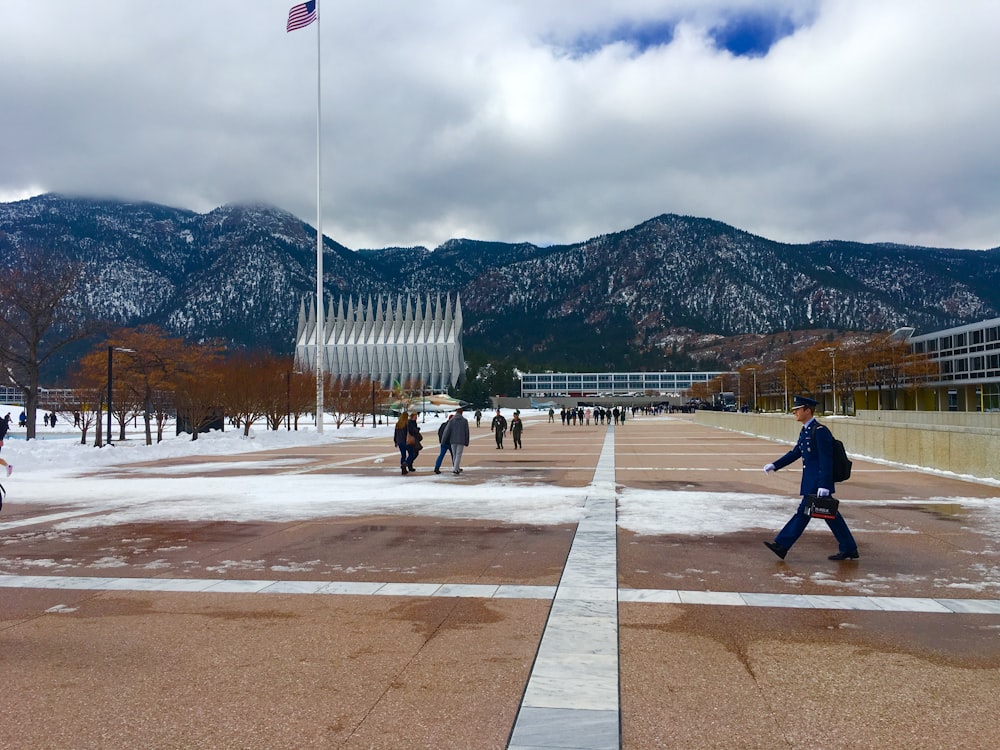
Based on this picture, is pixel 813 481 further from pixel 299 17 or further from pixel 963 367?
pixel 963 367

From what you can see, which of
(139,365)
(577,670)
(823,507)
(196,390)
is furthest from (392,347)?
(577,670)

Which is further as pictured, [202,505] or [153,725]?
[202,505]

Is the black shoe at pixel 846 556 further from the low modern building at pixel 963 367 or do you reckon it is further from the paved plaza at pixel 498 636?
the low modern building at pixel 963 367

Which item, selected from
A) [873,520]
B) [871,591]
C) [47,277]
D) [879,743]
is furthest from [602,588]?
[47,277]

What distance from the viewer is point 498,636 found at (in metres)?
4.98

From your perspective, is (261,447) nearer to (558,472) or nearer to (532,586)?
(558,472)

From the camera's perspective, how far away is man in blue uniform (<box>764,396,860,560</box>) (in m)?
7.07

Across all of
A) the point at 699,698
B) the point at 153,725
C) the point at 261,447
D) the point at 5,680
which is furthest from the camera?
the point at 261,447

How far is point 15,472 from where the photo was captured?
1861cm

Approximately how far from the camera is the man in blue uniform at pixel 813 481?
7.07 m

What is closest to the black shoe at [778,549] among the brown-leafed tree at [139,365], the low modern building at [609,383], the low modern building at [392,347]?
the brown-leafed tree at [139,365]

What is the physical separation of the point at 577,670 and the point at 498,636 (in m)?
0.80

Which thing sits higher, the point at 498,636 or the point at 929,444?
the point at 929,444

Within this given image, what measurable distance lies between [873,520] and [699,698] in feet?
24.0
